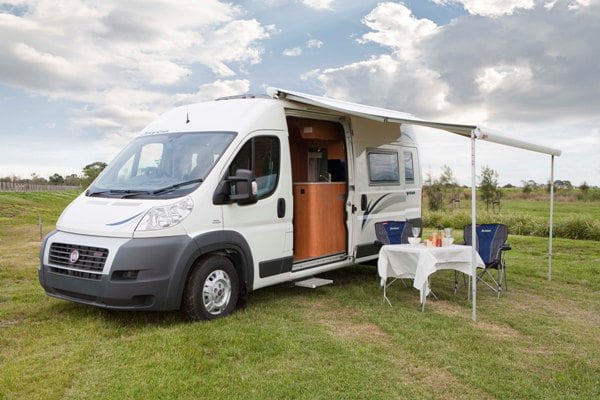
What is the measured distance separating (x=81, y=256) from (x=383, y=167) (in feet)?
15.5

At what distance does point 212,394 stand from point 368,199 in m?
4.60

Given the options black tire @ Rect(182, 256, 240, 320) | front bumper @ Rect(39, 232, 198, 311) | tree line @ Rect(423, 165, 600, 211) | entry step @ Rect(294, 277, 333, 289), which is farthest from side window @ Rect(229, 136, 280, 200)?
tree line @ Rect(423, 165, 600, 211)

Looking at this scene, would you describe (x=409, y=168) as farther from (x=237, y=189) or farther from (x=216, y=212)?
(x=216, y=212)

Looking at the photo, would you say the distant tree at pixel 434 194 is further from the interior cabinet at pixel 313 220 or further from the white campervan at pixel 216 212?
the interior cabinet at pixel 313 220

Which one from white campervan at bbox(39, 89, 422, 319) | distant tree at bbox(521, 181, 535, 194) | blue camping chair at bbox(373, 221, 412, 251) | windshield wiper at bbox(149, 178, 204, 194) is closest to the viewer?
white campervan at bbox(39, 89, 422, 319)

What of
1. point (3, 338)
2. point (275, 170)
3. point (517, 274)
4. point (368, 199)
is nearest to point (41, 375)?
point (3, 338)

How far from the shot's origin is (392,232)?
7699 mm

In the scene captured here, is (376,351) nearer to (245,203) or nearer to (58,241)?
(245,203)

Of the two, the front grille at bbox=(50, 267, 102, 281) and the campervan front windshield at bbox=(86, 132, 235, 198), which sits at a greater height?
the campervan front windshield at bbox=(86, 132, 235, 198)

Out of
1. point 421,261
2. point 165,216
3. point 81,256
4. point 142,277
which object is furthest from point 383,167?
point 81,256

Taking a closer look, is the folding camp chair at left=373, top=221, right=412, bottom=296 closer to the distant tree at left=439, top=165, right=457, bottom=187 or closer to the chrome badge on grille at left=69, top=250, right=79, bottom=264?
the chrome badge on grille at left=69, top=250, right=79, bottom=264

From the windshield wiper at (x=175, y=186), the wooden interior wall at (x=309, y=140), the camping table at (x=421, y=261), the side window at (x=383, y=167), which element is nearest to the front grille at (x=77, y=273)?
the windshield wiper at (x=175, y=186)

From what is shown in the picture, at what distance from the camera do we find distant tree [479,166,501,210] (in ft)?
75.7

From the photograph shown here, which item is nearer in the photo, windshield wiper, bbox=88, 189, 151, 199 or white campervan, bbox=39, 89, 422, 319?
white campervan, bbox=39, 89, 422, 319
